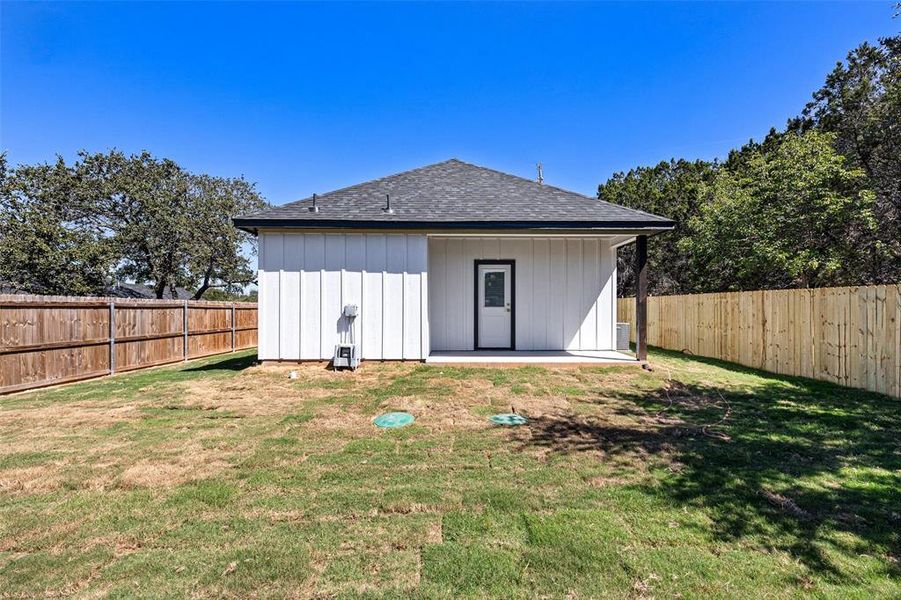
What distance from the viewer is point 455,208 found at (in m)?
8.12

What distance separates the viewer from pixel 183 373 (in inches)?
312

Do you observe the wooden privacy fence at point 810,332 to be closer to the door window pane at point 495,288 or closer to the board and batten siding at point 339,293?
the door window pane at point 495,288

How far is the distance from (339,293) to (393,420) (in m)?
3.65

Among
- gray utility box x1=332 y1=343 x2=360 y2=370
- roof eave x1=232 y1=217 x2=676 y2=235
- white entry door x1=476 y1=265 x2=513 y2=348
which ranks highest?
roof eave x1=232 y1=217 x2=676 y2=235

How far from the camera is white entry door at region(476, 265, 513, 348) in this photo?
916 centimetres

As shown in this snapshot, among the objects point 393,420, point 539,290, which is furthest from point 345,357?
point 539,290

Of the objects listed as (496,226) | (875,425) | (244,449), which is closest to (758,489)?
(875,425)

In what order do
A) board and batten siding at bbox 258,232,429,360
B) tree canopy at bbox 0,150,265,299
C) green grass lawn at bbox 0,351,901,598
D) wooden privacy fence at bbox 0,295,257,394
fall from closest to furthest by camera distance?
green grass lawn at bbox 0,351,901,598
wooden privacy fence at bbox 0,295,257,394
board and batten siding at bbox 258,232,429,360
tree canopy at bbox 0,150,265,299

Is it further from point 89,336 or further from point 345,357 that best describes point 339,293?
point 89,336

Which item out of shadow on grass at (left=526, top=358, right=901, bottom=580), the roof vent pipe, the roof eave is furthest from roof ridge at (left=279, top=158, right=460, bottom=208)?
shadow on grass at (left=526, top=358, right=901, bottom=580)

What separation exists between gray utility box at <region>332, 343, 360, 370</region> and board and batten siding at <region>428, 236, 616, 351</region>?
7.63 feet

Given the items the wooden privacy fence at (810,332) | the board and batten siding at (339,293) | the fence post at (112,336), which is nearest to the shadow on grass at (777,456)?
the wooden privacy fence at (810,332)

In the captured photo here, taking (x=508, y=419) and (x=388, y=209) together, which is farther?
(x=388, y=209)

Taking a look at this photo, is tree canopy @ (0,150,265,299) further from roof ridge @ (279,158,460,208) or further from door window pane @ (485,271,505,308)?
door window pane @ (485,271,505,308)
